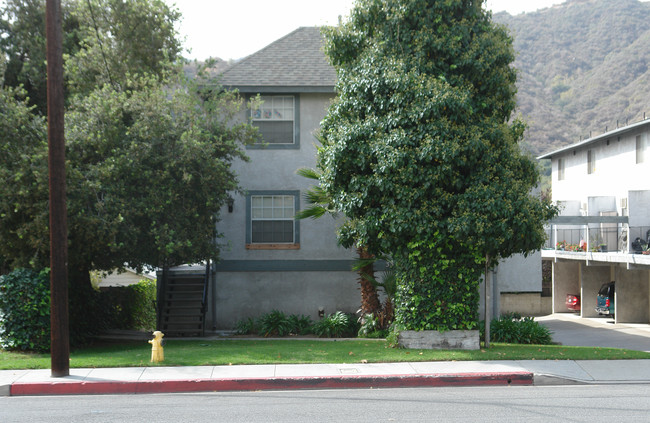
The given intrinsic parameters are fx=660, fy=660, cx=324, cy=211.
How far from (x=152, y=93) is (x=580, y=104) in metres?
86.8

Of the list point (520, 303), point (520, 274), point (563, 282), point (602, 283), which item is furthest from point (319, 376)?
point (563, 282)

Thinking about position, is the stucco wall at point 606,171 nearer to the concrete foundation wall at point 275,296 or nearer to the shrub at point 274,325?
the concrete foundation wall at point 275,296

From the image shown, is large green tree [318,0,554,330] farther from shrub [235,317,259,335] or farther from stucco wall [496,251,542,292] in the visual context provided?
stucco wall [496,251,542,292]

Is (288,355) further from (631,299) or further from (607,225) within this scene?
(631,299)

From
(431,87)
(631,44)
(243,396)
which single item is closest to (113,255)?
(243,396)

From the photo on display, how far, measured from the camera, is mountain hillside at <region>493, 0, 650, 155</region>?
85062 mm

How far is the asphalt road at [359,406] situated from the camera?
8.81 meters

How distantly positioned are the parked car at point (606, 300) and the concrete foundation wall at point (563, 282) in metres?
4.89

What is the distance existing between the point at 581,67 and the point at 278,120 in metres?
96.8

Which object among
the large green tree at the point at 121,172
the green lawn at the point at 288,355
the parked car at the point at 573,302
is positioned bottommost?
the parked car at the point at 573,302

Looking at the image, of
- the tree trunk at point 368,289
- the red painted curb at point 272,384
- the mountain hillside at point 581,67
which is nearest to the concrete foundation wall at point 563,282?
the tree trunk at point 368,289

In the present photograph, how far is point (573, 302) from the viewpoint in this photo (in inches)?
1305

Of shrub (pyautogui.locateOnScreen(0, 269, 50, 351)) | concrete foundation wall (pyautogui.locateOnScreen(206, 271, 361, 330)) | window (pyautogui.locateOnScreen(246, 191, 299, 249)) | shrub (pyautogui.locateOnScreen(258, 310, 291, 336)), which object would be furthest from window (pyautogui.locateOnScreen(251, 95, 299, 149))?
shrub (pyautogui.locateOnScreen(0, 269, 50, 351))

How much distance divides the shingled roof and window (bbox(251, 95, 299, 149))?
1.54 feet
